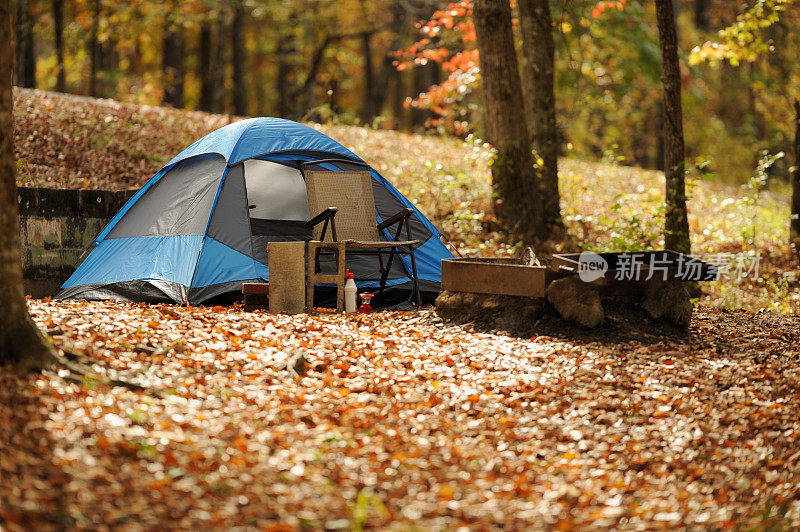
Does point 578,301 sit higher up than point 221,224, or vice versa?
point 221,224

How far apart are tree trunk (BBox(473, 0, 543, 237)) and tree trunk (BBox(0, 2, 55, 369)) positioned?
6.75 meters

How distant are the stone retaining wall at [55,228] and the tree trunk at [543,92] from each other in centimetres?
548

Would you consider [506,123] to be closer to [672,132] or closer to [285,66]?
[672,132]

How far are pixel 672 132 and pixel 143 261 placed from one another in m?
5.52

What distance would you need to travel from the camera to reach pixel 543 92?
10.0 meters

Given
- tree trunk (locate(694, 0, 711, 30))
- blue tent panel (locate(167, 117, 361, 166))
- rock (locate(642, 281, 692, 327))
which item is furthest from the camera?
tree trunk (locate(694, 0, 711, 30))

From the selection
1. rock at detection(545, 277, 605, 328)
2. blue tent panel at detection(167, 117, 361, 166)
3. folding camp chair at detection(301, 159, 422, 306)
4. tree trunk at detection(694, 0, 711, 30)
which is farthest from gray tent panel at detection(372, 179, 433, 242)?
tree trunk at detection(694, 0, 711, 30)

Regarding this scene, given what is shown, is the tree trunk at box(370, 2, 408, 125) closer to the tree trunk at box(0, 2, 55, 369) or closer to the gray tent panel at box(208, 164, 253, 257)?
the gray tent panel at box(208, 164, 253, 257)

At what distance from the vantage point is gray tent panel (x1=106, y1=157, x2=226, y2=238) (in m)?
6.48

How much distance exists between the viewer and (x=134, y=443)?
2.89 metres

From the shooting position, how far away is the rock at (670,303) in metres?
5.56

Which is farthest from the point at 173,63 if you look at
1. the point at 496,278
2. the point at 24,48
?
the point at 496,278

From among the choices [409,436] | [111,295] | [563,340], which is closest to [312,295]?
[111,295]

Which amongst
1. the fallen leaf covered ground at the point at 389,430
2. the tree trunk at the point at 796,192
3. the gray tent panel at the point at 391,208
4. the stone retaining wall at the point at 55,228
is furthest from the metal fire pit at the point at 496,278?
the tree trunk at the point at 796,192
